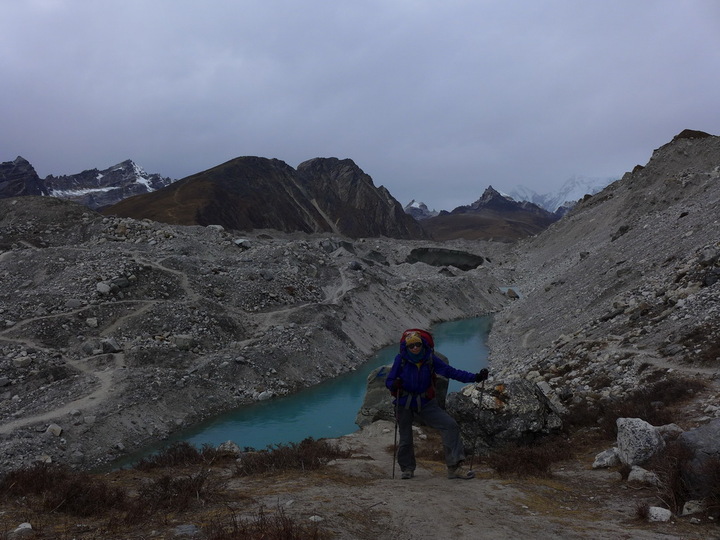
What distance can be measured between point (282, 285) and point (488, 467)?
2705 cm

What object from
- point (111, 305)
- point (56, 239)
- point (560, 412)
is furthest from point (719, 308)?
point (56, 239)

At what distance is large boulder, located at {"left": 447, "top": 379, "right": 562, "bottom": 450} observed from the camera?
438 inches

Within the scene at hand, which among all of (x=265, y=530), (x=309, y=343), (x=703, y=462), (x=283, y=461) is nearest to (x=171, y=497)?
(x=265, y=530)

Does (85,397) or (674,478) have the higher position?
(674,478)

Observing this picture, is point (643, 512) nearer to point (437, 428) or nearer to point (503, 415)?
point (437, 428)

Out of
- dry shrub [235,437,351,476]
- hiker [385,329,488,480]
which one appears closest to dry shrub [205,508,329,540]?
hiker [385,329,488,480]

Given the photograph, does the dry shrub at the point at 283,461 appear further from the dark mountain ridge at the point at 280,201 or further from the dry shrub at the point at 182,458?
the dark mountain ridge at the point at 280,201

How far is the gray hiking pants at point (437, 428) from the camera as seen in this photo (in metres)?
9.03

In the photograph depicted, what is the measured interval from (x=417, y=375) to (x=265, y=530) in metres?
4.13

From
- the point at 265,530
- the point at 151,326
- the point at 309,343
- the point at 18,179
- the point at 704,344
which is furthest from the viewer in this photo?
the point at 18,179

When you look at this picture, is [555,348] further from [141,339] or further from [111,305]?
[111,305]

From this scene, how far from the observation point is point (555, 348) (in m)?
20.9

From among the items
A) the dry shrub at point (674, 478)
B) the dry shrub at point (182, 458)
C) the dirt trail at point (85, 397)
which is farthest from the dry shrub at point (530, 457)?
the dirt trail at point (85, 397)

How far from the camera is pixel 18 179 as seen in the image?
148 metres
